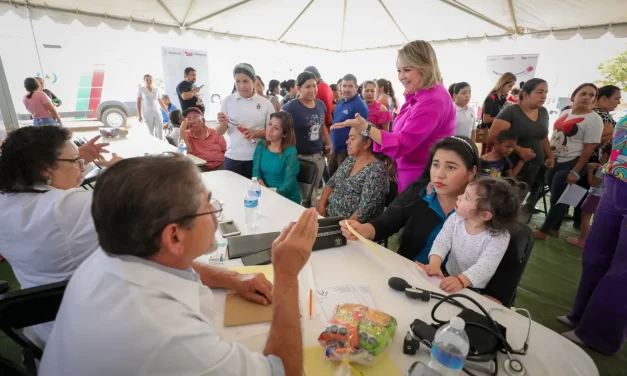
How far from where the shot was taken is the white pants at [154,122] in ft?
22.5

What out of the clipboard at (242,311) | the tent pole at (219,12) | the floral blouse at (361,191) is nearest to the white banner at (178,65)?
the tent pole at (219,12)

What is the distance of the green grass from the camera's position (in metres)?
1.92

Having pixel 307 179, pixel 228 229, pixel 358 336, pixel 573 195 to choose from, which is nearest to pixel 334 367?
pixel 358 336

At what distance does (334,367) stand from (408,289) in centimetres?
49

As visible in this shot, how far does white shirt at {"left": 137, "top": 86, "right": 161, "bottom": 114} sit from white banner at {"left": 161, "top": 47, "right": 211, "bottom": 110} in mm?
517

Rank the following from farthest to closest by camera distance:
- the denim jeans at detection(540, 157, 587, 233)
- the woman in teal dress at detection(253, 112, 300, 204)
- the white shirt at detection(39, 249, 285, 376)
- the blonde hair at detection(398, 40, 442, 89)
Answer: the denim jeans at detection(540, 157, 587, 233)
the woman in teal dress at detection(253, 112, 300, 204)
the blonde hair at detection(398, 40, 442, 89)
the white shirt at detection(39, 249, 285, 376)

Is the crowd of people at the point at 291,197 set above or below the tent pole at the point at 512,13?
below

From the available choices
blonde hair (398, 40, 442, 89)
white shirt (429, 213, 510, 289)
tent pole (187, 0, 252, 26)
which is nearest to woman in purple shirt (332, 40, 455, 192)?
blonde hair (398, 40, 442, 89)

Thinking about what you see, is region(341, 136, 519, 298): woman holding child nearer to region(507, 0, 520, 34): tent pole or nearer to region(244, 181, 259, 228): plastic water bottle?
region(244, 181, 259, 228): plastic water bottle

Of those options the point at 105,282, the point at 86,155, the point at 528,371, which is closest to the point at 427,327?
the point at 528,371

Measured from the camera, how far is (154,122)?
7.00 meters

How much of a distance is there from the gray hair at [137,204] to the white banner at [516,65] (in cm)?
722

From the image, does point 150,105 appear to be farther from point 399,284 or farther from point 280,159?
point 399,284

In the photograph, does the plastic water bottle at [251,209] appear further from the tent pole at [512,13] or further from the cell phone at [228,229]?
the tent pole at [512,13]
